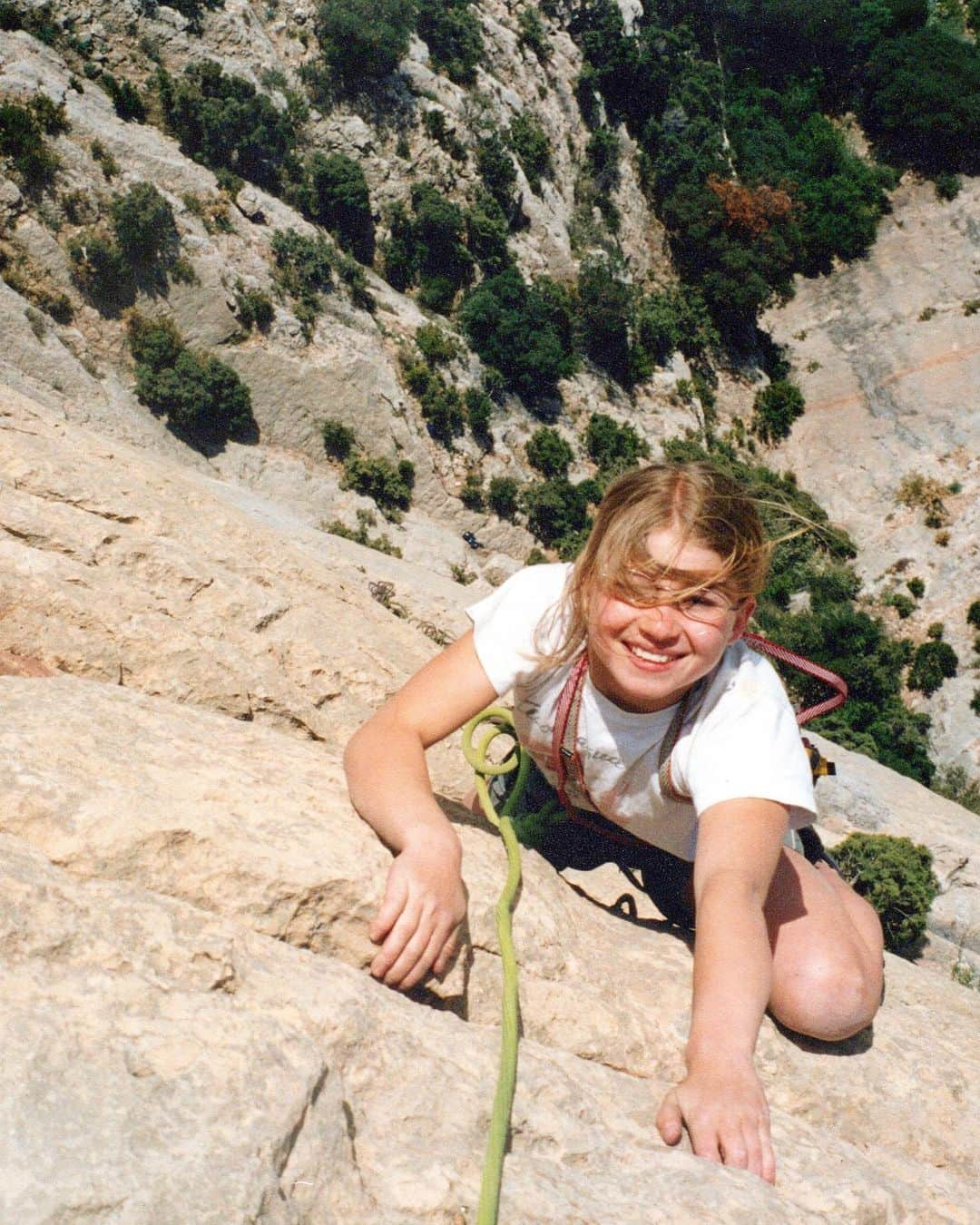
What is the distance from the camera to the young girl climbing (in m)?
2.67

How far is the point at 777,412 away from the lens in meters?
41.6

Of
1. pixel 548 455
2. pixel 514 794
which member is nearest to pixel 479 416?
pixel 548 455

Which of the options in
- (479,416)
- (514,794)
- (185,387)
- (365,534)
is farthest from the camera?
(479,416)

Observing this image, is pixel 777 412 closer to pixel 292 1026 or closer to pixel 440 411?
pixel 440 411

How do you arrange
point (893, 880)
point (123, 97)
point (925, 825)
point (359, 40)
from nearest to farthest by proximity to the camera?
point (893, 880) < point (925, 825) < point (123, 97) < point (359, 40)

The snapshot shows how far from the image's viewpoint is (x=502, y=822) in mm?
3188

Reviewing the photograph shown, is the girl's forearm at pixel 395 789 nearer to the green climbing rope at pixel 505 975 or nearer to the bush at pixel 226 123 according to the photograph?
the green climbing rope at pixel 505 975

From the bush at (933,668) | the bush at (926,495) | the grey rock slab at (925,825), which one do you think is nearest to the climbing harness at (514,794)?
the grey rock slab at (925,825)

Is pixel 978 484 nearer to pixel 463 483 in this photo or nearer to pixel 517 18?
pixel 463 483

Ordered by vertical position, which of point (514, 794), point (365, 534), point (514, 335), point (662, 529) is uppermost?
point (662, 529)

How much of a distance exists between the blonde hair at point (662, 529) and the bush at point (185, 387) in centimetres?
2524

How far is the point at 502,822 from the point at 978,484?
38.3 m

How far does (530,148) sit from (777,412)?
628 inches

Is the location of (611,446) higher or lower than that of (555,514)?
higher
